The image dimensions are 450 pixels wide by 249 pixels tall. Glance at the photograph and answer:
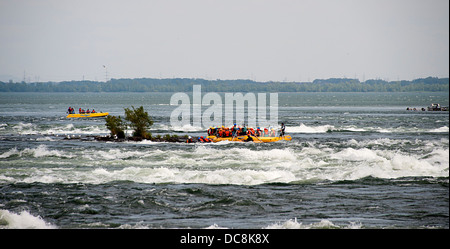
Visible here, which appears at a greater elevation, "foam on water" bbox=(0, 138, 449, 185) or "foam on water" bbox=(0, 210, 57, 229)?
"foam on water" bbox=(0, 138, 449, 185)

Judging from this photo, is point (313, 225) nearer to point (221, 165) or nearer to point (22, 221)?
point (22, 221)

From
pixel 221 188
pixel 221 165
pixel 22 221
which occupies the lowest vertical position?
A: pixel 22 221

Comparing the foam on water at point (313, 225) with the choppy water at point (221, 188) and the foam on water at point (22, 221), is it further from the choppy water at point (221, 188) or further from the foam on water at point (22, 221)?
the foam on water at point (22, 221)

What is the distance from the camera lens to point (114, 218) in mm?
20703

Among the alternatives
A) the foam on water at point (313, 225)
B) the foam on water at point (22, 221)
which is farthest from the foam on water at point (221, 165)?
the foam on water at point (313, 225)

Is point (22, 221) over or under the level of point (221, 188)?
under

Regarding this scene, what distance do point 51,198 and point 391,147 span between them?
3131cm

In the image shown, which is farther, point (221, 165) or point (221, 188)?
point (221, 165)

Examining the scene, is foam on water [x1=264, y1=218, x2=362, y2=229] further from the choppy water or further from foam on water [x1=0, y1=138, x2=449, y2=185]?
foam on water [x1=0, y1=138, x2=449, y2=185]

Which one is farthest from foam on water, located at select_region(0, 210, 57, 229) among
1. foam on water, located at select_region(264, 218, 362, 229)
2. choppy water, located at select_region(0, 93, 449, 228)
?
foam on water, located at select_region(264, 218, 362, 229)

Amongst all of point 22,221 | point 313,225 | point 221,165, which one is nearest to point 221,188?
point 221,165

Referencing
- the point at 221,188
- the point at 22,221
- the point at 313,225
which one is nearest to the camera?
the point at 313,225

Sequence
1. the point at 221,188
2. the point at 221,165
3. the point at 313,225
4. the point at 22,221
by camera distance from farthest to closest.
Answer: the point at 221,165 < the point at 221,188 < the point at 22,221 < the point at 313,225
